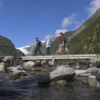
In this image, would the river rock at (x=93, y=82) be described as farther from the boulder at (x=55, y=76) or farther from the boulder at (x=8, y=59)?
the boulder at (x=8, y=59)

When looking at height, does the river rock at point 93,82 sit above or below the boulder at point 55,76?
below

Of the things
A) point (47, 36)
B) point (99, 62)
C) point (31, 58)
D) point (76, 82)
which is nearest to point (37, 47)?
point (47, 36)

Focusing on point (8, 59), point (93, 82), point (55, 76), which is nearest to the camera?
point (93, 82)

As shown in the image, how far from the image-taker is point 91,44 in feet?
342

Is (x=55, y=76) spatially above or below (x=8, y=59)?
below

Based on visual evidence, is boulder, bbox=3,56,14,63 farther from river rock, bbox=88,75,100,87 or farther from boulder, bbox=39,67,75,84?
river rock, bbox=88,75,100,87

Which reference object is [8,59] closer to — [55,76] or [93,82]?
[55,76]

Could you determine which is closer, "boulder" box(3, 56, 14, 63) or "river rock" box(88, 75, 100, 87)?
"river rock" box(88, 75, 100, 87)

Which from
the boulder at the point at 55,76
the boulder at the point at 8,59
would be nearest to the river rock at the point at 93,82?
the boulder at the point at 55,76

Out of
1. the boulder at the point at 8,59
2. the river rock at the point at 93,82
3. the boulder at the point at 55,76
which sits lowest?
the river rock at the point at 93,82

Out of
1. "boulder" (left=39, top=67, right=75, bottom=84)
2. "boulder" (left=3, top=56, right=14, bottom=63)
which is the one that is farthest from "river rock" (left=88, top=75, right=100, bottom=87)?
"boulder" (left=3, top=56, right=14, bottom=63)

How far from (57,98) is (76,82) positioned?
3546mm

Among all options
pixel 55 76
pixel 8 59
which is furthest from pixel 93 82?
pixel 8 59

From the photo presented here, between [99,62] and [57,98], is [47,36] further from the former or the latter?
[57,98]
